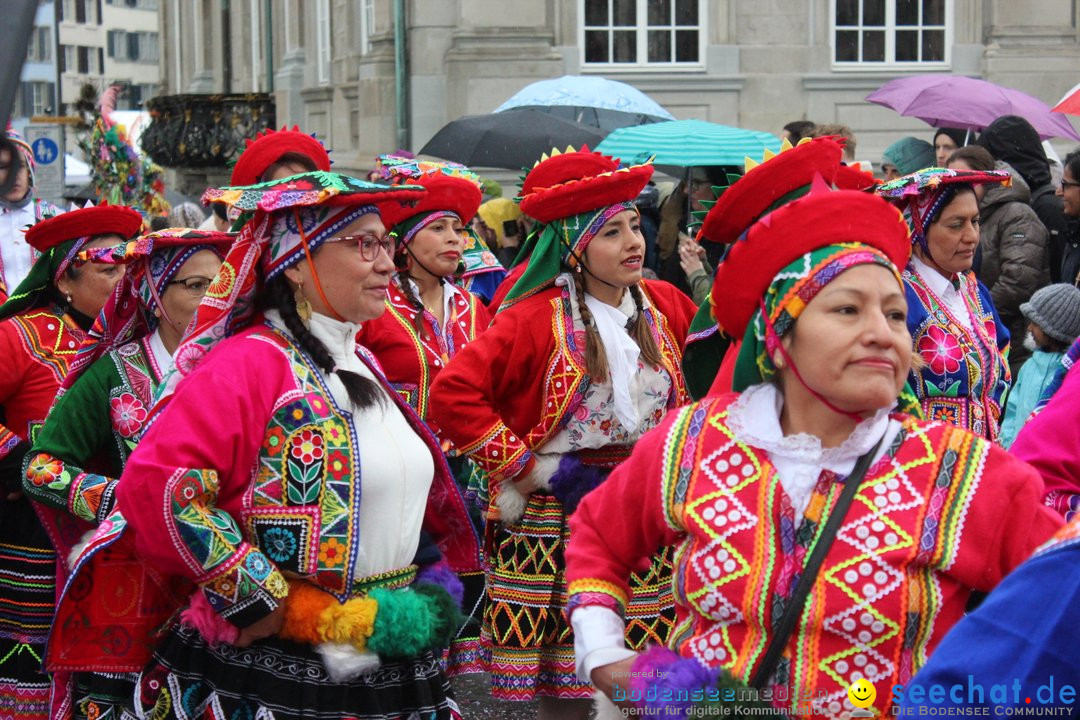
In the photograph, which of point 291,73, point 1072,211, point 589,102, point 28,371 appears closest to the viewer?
point 28,371

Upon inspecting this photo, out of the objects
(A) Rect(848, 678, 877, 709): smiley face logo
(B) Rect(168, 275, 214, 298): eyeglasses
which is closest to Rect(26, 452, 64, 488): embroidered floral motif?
(B) Rect(168, 275, 214, 298): eyeglasses

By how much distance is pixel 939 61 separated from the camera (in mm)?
16875

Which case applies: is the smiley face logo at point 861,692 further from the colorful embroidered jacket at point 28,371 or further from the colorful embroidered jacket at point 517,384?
the colorful embroidered jacket at point 28,371

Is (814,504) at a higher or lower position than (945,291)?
lower

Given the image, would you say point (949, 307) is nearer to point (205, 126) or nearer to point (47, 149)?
point (47, 149)

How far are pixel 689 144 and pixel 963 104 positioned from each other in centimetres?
305

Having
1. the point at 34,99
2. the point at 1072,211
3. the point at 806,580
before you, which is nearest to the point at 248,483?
the point at 806,580

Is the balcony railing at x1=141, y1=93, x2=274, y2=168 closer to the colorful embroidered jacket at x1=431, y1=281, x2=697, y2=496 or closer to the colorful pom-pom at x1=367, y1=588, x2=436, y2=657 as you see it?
the colorful embroidered jacket at x1=431, y1=281, x2=697, y2=496

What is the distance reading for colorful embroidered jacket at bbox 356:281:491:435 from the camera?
255 inches

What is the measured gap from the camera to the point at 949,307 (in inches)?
229

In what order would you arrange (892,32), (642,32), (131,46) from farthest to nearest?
(131,46), (892,32), (642,32)

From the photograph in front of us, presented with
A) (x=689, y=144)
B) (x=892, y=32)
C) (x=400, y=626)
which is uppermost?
(x=892, y=32)

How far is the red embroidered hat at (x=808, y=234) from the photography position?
3107 millimetres

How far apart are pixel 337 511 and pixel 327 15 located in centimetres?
2007
